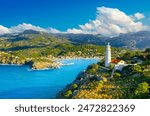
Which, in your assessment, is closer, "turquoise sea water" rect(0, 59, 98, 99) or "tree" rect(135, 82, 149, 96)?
"tree" rect(135, 82, 149, 96)

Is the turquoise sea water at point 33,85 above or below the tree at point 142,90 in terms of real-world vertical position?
below

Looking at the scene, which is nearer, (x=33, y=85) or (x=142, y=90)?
(x=142, y=90)

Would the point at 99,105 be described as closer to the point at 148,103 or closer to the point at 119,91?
the point at 148,103

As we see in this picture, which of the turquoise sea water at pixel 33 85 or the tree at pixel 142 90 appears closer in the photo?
the tree at pixel 142 90

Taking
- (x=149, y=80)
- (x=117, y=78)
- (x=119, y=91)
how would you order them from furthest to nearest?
(x=117, y=78), (x=149, y=80), (x=119, y=91)

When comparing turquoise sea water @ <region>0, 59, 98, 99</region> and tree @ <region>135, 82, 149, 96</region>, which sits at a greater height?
tree @ <region>135, 82, 149, 96</region>

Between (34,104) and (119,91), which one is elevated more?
(34,104)

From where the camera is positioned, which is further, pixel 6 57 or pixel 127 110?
pixel 6 57

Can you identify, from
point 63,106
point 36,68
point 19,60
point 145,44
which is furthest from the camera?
point 145,44

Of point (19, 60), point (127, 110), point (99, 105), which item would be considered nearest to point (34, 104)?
point (99, 105)

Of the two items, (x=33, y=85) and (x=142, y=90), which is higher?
(x=142, y=90)
